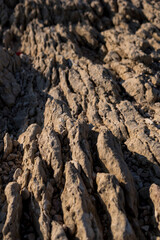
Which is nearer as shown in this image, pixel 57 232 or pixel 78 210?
pixel 57 232

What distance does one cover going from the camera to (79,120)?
38.5ft

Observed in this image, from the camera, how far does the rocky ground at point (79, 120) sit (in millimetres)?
8273

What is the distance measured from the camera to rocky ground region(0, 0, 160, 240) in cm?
827

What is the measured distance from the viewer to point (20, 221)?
8586mm

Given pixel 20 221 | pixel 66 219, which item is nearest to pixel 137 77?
pixel 66 219

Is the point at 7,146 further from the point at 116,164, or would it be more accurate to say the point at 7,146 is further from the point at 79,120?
the point at 116,164

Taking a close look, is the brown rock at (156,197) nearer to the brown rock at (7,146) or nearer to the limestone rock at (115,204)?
the limestone rock at (115,204)

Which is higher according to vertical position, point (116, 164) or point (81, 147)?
point (81, 147)

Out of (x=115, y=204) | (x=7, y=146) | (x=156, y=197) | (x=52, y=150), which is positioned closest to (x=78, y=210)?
(x=115, y=204)

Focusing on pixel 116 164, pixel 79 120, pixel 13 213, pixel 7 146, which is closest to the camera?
pixel 13 213

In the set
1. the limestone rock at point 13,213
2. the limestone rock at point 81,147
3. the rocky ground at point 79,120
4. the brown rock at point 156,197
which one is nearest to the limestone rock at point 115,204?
the rocky ground at point 79,120

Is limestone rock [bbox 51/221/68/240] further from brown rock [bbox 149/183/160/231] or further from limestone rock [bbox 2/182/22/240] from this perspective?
brown rock [bbox 149/183/160/231]

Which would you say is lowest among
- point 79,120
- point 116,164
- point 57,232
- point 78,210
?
point 57,232

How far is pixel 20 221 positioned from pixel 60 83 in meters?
11.5
